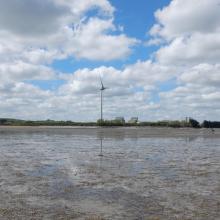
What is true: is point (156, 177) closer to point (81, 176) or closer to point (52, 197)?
point (81, 176)

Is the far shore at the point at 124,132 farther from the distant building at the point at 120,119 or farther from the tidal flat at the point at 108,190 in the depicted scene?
the tidal flat at the point at 108,190

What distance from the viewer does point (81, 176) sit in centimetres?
1786

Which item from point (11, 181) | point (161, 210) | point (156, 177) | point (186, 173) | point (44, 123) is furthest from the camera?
point (44, 123)

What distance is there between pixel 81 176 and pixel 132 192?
4.02 meters

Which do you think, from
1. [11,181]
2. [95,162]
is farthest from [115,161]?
[11,181]

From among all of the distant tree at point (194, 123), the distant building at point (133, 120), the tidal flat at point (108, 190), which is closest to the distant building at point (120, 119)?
the distant building at point (133, 120)

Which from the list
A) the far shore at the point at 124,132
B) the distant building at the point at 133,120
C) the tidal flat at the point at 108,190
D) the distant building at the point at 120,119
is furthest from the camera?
the distant building at the point at 133,120

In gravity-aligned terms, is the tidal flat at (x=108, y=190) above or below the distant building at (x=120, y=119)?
below

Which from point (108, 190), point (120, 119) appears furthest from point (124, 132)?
point (108, 190)

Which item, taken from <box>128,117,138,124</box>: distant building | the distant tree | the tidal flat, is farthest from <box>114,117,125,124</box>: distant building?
the tidal flat

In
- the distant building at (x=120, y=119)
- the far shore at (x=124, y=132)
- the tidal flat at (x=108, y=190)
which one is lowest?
the tidal flat at (x=108, y=190)

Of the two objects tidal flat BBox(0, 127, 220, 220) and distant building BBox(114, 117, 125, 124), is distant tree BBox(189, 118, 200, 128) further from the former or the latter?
tidal flat BBox(0, 127, 220, 220)

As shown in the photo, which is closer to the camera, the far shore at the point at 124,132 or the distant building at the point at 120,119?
the far shore at the point at 124,132

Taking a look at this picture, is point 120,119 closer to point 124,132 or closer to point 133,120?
point 133,120
